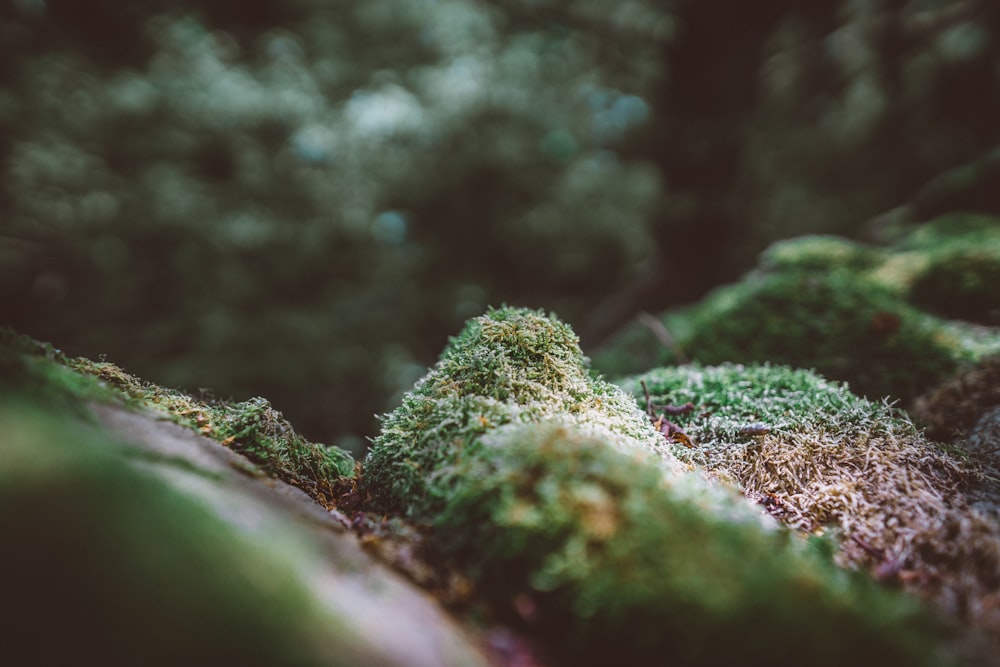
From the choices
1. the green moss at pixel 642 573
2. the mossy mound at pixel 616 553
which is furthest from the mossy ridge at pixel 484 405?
the green moss at pixel 642 573

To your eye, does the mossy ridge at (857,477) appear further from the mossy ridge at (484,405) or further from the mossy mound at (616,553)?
the mossy ridge at (484,405)

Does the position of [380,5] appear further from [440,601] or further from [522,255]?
[440,601]

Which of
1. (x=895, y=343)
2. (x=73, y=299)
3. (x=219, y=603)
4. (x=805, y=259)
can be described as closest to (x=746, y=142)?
(x=805, y=259)

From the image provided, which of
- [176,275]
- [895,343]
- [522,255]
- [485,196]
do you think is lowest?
[895,343]

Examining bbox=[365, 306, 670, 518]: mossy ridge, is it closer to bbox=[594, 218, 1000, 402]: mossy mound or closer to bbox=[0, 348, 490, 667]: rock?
bbox=[0, 348, 490, 667]: rock

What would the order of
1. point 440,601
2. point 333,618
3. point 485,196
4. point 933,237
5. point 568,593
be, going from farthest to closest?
1. point 485,196
2. point 933,237
3. point 440,601
4. point 568,593
5. point 333,618

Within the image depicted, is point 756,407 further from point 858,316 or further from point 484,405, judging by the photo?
point 858,316
